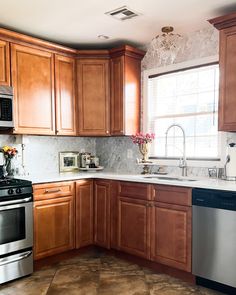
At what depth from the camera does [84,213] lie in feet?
12.0

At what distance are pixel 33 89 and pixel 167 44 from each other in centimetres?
165

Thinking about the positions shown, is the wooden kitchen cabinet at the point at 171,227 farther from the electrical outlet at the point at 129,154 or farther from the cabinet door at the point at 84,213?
the electrical outlet at the point at 129,154

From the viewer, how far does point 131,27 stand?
3.39 meters

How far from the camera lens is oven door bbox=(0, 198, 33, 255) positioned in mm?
2873

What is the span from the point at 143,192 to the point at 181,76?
1507 mm

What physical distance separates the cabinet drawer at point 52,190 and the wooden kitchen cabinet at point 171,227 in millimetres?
982

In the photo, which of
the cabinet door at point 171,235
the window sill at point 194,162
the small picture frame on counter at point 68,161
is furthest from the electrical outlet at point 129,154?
the cabinet door at point 171,235

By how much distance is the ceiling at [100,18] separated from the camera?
281cm

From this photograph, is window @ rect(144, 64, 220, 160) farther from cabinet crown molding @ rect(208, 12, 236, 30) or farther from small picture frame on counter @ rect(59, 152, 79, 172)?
small picture frame on counter @ rect(59, 152, 79, 172)

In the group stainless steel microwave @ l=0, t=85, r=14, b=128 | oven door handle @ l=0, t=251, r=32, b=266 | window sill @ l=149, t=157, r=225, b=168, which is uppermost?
stainless steel microwave @ l=0, t=85, r=14, b=128

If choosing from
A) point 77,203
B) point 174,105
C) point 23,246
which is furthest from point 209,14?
point 23,246

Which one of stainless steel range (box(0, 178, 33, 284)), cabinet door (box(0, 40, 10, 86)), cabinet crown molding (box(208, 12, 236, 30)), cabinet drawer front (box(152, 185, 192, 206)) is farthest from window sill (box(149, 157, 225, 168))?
cabinet door (box(0, 40, 10, 86))

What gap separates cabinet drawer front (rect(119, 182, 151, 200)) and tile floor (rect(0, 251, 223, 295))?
76 centimetres

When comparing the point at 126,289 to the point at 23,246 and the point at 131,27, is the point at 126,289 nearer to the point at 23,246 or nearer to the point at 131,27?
the point at 23,246
